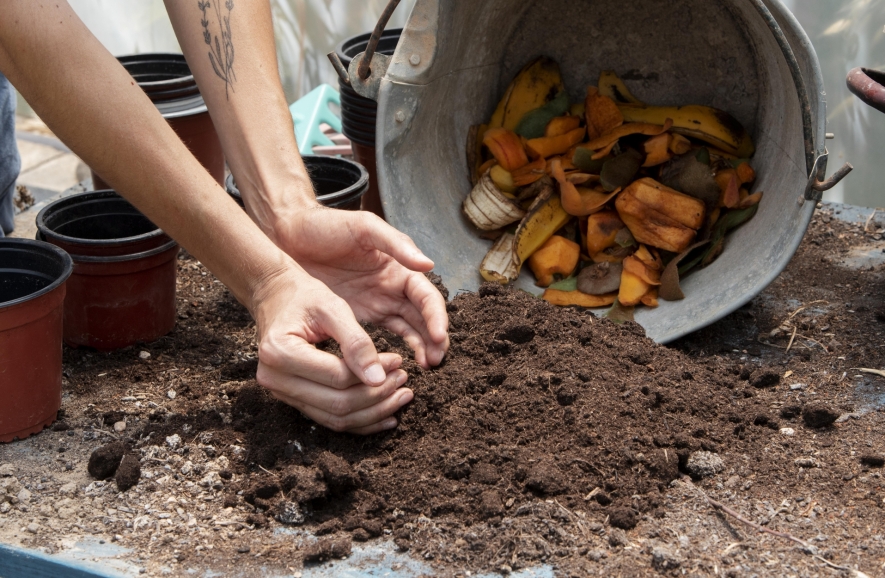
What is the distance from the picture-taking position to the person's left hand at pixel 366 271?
1.58m

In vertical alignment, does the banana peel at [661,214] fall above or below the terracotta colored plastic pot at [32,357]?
above

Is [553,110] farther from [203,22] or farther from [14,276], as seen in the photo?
[14,276]

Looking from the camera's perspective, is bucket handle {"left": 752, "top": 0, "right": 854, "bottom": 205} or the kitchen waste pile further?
the kitchen waste pile

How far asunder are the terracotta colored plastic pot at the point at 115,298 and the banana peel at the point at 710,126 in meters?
1.32

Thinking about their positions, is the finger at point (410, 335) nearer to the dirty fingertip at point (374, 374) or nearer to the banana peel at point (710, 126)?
the dirty fingertip at point (374, 374)

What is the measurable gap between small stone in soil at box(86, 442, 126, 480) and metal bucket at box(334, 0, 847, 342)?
88 cm

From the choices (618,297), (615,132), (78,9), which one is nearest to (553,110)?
(615,132)

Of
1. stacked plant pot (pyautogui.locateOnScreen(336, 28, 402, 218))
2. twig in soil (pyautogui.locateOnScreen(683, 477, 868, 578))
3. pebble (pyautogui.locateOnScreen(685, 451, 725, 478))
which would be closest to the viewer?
twig in soil (pyautogui.locateOnScreen(683, 477, 868, 578))

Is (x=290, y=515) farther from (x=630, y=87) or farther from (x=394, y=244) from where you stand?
(x=630, y=87)

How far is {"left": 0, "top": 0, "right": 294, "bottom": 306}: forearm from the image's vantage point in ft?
4.48

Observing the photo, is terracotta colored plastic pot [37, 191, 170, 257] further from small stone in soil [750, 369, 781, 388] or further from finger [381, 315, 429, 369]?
small stone in soil [750, 369, 781, 388]

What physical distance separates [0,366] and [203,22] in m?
0.82

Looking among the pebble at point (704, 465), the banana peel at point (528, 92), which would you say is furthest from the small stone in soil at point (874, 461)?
the banana peel at point (528, 92)

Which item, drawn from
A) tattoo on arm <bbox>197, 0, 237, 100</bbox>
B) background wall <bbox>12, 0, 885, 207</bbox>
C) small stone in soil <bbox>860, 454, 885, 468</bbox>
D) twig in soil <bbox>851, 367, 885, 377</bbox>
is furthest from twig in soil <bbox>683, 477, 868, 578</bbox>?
background wall <bbox>12, 0, 885, 207</bbox>
